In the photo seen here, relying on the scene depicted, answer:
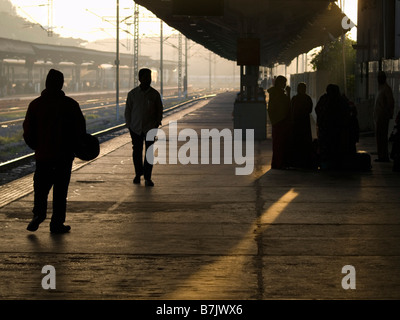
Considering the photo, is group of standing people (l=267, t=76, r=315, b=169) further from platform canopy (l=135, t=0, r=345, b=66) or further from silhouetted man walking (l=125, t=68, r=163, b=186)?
platform canopy (l=135, t=0, r=345, b=66)

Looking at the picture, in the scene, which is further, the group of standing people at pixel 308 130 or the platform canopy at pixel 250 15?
the platform canopy at pixel 250 15

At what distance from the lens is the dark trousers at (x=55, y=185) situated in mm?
9125

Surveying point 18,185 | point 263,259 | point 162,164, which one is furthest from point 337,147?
point 263,259

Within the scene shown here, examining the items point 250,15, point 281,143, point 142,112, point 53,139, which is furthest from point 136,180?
point 250,15

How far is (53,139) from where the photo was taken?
909cm

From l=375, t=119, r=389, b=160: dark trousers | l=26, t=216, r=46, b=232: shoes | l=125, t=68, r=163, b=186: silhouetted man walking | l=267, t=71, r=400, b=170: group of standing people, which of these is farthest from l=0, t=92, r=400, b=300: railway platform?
l=375, t=119, r=389, b=160: dark trousers

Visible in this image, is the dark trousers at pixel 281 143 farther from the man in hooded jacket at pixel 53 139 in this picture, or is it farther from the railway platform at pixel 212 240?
the man in hooded jacket at pixel 53 139

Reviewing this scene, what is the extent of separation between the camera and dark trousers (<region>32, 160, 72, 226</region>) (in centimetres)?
912

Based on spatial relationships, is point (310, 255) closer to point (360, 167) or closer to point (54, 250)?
point (54, 250)

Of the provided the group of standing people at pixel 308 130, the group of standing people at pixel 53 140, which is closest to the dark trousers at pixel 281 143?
the group of standing people at pixel 308 130

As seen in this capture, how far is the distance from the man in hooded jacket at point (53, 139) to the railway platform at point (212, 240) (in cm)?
31

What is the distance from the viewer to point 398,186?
13.0 meters

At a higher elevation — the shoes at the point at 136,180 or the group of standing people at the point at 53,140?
the group of standing people at the point at 53,140

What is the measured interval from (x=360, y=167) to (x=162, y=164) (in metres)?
3.94
